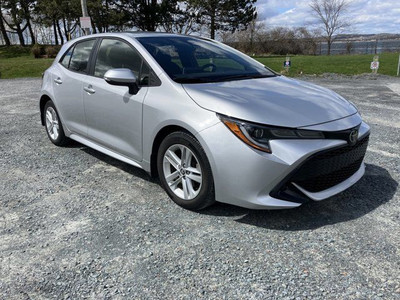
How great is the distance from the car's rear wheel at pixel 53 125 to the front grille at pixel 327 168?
139 inches

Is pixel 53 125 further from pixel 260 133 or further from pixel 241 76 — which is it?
pixel 260 133

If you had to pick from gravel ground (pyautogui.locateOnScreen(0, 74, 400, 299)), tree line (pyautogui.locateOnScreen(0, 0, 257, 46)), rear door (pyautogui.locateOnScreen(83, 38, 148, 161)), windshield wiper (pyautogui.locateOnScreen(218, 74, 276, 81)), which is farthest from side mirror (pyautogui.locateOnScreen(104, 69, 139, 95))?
tree line (pyautogui.locateOnScreen(0, 0, 257, 46))

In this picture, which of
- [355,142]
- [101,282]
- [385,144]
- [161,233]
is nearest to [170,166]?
[161,233]

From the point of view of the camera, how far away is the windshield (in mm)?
3521

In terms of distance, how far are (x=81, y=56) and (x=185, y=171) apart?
7.60 feet

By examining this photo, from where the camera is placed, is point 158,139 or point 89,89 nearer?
point 158,139

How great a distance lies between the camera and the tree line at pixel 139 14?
31.1 m

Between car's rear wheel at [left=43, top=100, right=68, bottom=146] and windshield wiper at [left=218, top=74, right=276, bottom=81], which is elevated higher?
windshield wiper at [left=218, top=74, right=276, bottom=81]

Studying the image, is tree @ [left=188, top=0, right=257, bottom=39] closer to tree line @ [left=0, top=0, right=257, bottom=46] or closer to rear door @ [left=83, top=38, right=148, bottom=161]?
tree line @ [left=0, top=0, right=257, bottom=46]

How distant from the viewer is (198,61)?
385 cm

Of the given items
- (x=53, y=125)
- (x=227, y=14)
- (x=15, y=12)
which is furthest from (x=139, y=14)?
(x=53, y=125)

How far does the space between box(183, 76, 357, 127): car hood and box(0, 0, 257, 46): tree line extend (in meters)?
29.5

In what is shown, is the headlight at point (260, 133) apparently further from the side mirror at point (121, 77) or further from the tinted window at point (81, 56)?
the tinted window at point (81, 56)

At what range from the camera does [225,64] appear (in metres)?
3.99
